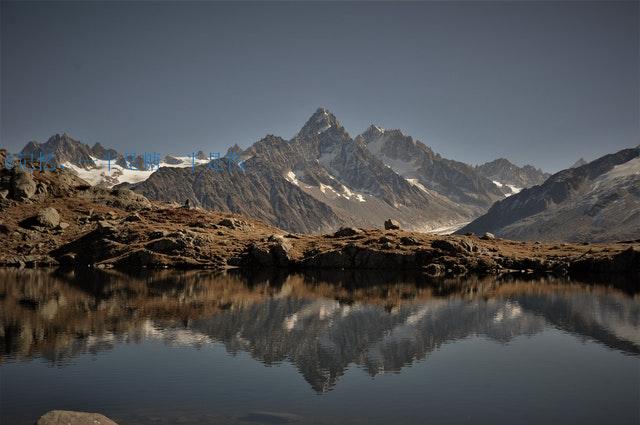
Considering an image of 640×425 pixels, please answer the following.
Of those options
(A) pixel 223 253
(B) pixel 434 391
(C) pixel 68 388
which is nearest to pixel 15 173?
(A) pixel 223 253

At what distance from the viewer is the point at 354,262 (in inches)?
5817

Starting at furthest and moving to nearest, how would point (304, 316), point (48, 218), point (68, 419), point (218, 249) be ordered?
point (48, 218) → point (218, 249) → point (304, 316) → point (68, 419)

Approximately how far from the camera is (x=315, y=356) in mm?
52406

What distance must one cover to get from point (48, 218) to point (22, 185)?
2165cm

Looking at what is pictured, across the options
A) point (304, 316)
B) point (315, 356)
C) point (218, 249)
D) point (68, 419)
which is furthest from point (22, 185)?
point (68, 419)

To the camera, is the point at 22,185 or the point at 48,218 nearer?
the point at 48,218

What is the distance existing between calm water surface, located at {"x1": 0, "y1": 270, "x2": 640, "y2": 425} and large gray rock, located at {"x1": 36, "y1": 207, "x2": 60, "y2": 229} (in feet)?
203

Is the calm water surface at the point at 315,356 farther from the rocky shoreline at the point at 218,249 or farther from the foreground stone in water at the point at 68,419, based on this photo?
the rocky shoreline at the point at 218,249

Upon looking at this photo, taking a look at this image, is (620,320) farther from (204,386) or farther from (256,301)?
(204,386)

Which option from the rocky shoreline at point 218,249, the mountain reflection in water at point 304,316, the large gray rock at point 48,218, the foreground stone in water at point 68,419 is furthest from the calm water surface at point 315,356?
the large gray rock at point 48,218

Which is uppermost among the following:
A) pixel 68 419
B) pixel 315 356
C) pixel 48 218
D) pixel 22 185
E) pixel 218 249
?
pixel 22 185

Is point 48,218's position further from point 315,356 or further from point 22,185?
point 315,356

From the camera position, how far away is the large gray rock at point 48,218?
502ft

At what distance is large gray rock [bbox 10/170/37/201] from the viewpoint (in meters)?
165
